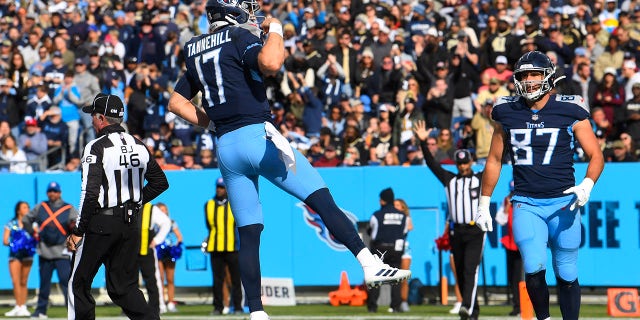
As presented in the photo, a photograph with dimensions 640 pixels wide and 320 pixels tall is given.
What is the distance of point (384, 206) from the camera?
1669 centimetres

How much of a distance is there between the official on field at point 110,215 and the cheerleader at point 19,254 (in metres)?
7.53

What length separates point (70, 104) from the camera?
20953 millimetres

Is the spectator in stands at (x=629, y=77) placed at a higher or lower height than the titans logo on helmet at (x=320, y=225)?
higher

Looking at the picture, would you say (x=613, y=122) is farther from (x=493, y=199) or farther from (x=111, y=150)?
(x=111, y=150)

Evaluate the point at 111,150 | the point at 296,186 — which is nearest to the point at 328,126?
the point at 111,150

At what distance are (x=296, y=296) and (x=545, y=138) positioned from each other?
30.8 feet

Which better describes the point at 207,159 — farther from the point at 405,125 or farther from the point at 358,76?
the point at 358,76

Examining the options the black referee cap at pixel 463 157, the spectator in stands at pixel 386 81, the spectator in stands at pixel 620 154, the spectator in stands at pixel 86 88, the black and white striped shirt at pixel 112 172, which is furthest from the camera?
the spectator in stands at pixel 86 88

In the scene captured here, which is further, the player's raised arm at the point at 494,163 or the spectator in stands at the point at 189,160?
the spectator in stands at the point at 189,160

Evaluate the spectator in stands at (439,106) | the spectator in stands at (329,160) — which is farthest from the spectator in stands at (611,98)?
the spectator in stands at (329,160)

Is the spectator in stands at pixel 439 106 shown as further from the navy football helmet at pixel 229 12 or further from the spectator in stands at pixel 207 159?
the navy football helmet at pixel 229 12

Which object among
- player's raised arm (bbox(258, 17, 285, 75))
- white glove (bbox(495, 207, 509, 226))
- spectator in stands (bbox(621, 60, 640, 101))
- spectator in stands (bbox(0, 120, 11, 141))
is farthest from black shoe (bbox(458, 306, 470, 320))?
spectator in stands (bbox(0, 120, 11, 141))

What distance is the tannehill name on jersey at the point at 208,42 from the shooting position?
8.02 meters

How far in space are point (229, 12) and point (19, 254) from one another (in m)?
10.0
